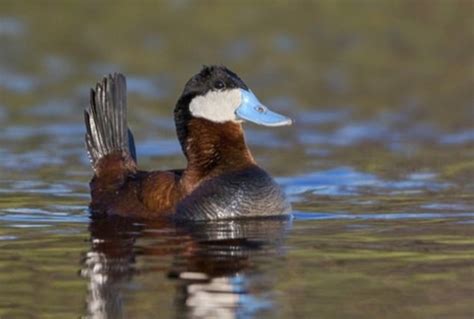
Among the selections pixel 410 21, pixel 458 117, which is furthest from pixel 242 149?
pixel 410 21

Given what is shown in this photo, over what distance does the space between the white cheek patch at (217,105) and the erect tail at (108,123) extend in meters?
1.25

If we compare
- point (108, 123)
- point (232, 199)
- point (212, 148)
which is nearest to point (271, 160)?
point (108, 123)

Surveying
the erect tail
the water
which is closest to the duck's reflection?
the water

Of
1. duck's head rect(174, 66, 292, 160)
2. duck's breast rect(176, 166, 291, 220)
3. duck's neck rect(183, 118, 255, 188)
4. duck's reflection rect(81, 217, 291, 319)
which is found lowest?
duck's reflection rect(81, 217, 291, 319)

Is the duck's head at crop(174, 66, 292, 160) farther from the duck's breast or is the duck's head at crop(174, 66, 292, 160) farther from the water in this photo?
the water

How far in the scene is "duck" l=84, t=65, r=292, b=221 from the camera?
→ 1188 centimetres

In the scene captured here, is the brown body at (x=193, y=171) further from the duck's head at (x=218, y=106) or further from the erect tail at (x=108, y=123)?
the erect tail at (x=108, y=123)

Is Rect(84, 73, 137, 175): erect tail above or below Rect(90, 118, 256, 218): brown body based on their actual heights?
above

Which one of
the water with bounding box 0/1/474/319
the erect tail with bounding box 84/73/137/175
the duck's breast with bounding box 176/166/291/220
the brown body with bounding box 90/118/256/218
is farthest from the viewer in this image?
the erect tail with bounding box 84/73/137/175

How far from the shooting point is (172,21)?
24.8m

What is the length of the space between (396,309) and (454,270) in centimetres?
133

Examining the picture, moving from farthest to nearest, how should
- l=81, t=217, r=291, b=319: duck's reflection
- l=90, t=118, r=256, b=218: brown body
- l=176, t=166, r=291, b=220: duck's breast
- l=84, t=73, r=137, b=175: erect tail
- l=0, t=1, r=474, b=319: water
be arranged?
l=84, t=73, r=137, b=175: erect tail, l=90, t=118, r=256, b=218: brown body, l=176, t=166, r=291, b=220: duck's breast, l=0, t=1, r=474, b=319: water, l=81, t=217, r=291, b=319: duck's reflection

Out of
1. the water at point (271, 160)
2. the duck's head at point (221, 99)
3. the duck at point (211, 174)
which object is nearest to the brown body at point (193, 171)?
the duck at point (211, 174)

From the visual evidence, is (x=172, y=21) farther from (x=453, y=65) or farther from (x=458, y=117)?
(x=458, y=117)
